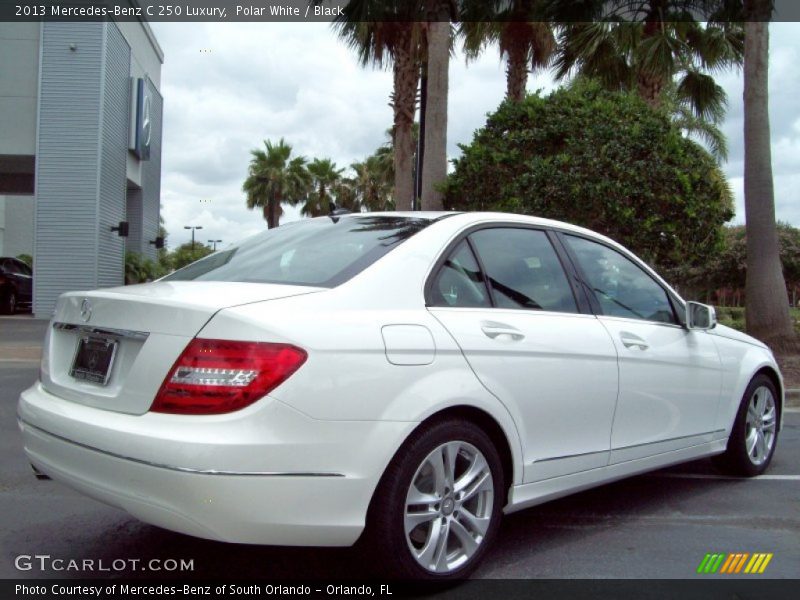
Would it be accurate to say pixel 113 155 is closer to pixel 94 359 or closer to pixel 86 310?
pixel 86 310

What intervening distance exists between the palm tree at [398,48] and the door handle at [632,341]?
37.2ft

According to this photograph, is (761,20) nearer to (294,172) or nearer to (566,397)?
(566,397)

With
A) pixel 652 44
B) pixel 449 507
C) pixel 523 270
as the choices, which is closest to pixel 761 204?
pixel 652 44

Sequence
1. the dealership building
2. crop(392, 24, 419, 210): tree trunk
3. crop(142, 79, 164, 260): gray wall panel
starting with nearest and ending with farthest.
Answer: crop(392, 24, 419, 210): tree trunk < the dealership building < crop(142, 79, 164, 260): gray wall panel

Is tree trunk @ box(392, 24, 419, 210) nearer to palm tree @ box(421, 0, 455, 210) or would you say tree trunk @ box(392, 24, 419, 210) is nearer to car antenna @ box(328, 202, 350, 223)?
palm tree @ box(421, 0, 455, 210)

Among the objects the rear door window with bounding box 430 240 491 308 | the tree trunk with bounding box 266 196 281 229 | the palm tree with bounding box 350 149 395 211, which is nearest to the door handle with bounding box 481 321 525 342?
the rear door window with bounding box 430 240 491 308

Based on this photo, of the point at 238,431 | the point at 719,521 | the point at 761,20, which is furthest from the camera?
the point at 761,20

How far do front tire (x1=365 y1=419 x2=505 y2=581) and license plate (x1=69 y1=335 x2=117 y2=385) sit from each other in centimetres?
116

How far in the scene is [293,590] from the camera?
3115 mm

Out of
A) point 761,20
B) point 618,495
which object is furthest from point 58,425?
point 761,20

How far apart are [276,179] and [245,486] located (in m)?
39.6

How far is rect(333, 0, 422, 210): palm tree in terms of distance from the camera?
48.9ft

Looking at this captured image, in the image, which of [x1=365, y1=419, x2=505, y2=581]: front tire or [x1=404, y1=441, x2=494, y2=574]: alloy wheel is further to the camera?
[x1=404, y1=441, x2=494, y2=574]: alloy wheel

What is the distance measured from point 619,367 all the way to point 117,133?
2256cm
